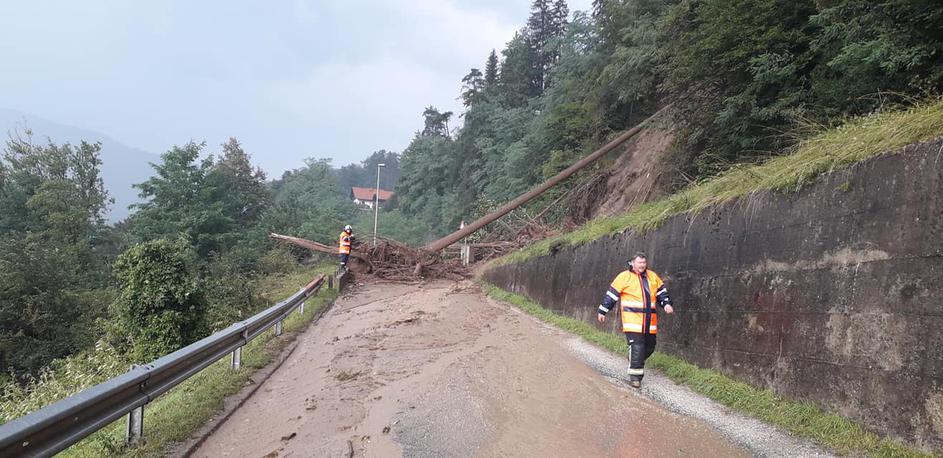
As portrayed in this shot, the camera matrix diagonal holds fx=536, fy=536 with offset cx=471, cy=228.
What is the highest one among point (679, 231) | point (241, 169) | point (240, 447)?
point (241, 169)

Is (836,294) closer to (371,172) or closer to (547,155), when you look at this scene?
(547,155)

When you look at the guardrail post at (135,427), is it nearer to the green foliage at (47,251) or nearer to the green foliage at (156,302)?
the green foliage at (156,302)

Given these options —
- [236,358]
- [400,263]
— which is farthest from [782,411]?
[400,263]

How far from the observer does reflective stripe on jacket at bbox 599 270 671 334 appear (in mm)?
6734

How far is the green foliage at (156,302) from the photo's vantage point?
12.0 m

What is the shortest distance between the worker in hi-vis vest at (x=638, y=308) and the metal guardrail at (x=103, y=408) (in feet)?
16.2

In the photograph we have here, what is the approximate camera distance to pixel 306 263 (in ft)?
128

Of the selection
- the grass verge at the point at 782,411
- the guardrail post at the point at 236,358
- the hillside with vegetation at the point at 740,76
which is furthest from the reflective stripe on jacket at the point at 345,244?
the grass verge at the point at 782,411

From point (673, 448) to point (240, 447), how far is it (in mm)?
3697

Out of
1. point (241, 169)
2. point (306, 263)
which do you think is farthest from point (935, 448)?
point (241, 169)

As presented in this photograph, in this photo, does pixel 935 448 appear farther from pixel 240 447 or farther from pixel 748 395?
pixel 240 447

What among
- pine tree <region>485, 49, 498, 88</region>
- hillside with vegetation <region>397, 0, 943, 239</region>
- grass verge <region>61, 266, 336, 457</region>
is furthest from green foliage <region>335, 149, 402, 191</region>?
grass verge <region>61, 266, 336, 457</region>

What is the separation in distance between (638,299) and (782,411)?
203 centimetres

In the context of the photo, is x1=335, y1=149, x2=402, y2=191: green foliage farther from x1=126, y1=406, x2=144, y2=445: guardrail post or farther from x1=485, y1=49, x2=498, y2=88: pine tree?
x1=126, y1=406, x2=144, y2=445: guardrail post
